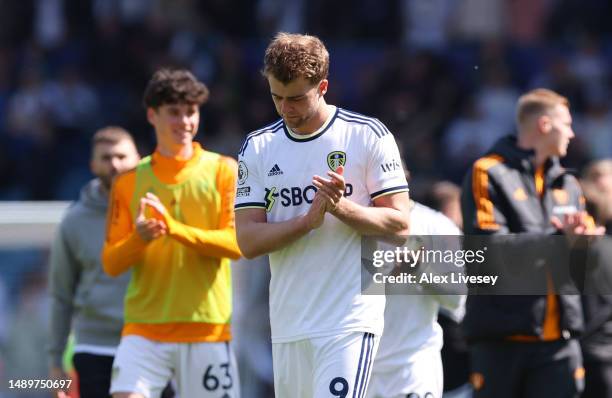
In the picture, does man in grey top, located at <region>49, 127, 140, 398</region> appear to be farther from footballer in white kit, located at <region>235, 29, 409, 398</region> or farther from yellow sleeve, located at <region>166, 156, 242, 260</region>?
footballer in white kit, located at <region>235, 29, 409, 398</region>

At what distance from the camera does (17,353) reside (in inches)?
372

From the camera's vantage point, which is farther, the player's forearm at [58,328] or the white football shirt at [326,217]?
the player's forearm at [58,328]

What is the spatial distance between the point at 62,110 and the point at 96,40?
46.7 inches

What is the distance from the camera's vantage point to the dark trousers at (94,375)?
26.7 feet

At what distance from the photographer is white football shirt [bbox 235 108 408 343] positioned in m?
6.02

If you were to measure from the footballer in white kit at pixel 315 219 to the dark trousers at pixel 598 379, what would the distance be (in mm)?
2596

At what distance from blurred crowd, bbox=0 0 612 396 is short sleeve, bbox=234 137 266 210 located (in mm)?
7472

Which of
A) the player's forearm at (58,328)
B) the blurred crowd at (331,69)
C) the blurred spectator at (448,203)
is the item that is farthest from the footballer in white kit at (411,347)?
the blurred crowd at (331,69)

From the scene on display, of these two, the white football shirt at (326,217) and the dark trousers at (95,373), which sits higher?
the white football shirt at (326,217)

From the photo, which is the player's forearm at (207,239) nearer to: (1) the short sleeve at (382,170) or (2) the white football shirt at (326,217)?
(2) the white football shirt at (326,217)

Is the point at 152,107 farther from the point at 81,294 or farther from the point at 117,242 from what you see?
the point at 81,294

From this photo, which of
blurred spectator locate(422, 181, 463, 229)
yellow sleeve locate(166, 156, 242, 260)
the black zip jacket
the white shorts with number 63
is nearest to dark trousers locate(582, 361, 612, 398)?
the black zip jacket

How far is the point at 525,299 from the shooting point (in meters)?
7.73

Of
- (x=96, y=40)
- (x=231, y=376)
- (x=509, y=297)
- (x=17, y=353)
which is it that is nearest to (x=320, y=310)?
(x=231, y=376)
